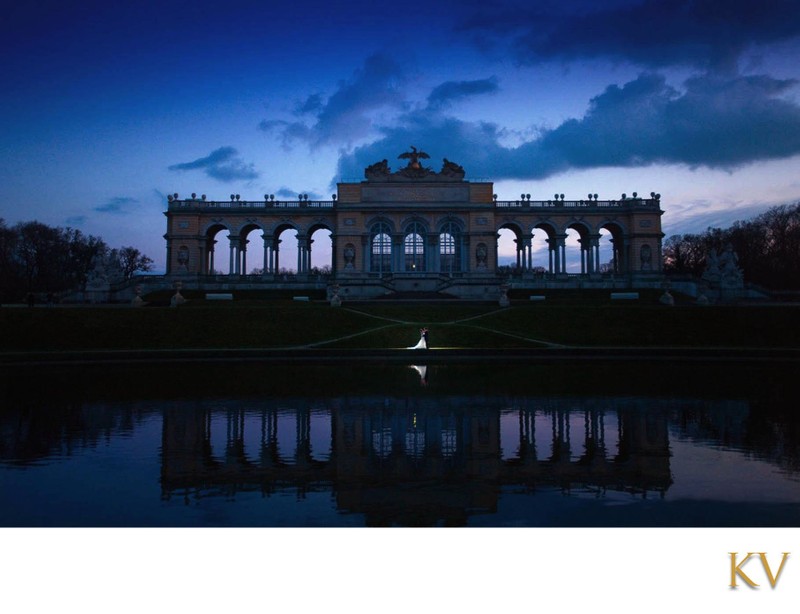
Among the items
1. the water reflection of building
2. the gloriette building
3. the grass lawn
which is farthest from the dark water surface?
the gloriette building

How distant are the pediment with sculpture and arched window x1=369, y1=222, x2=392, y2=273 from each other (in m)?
5.40

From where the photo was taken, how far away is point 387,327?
37781 mm

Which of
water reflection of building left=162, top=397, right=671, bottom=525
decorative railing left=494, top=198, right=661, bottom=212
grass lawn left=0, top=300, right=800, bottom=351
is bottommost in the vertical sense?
water reflection of building left=162, top=397, right=671, bottom=525

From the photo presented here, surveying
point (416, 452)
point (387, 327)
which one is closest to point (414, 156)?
point (387, 327)

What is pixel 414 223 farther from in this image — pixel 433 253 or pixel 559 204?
pixel 559 204

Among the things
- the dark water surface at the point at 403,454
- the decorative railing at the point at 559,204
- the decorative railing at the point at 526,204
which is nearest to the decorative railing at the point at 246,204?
the decorative railing at the point at 526,204

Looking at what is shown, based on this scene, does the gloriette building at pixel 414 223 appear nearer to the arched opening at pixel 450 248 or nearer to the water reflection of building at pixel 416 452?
the arched opening at pixel 450 248

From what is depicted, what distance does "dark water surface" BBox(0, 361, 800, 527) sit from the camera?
791 centimetres

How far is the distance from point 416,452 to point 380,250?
60691mm

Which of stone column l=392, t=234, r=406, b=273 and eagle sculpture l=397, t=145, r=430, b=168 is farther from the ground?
eagle sculpture l=397, t=145, r=430, b=168

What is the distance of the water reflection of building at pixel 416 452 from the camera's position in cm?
881

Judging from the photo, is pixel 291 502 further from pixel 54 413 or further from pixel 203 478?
pixel 54 413
